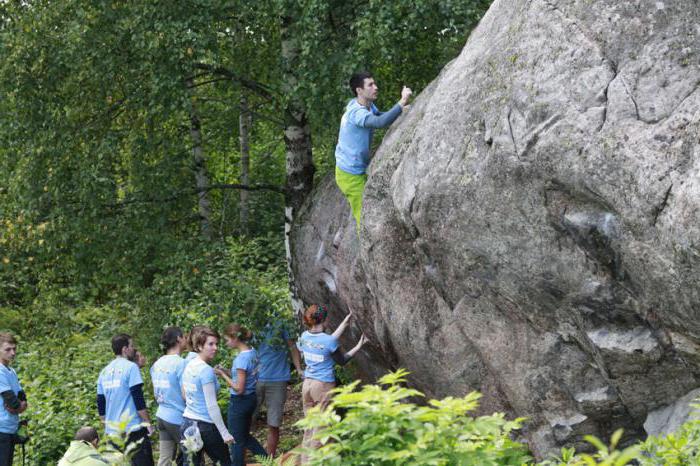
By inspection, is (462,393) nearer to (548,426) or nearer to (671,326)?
(548,426)

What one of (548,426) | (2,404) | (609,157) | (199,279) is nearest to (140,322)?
(199,279)

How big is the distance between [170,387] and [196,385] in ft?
1.76

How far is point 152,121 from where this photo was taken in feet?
49.5

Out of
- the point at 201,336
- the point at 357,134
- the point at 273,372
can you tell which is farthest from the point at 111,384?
the point at 357,134

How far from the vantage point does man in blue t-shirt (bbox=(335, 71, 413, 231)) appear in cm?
1073

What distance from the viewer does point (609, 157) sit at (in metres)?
7.40

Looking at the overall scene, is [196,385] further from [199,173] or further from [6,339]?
[199,173]

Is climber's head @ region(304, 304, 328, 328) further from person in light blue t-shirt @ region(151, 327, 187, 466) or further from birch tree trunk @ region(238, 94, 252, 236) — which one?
birch tree trunk @ region(238, 94, 252, 236)

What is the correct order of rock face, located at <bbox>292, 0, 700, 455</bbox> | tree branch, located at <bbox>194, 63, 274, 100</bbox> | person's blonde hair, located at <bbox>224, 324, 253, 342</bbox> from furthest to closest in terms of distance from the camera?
1. tree branch, located at <bbox>194, 63, 274, 100</bbox>
2. person's blonde hair, located at <bbox>224, 324, 253, 342</bbox>
3. rock face, located at <bbox>292, 0, 700, 455</bbox>

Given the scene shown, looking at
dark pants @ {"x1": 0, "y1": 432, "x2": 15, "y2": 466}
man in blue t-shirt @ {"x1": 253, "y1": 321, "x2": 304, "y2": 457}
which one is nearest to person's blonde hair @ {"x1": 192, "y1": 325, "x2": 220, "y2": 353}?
man in blue t-shirt @ {"x1": 253, "y1": 321, "x2": 304, "y2": 457}

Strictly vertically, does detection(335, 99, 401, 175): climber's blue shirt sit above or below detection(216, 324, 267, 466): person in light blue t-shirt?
above

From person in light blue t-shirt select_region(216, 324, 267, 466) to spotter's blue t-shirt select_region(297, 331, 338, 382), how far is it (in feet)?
2.69

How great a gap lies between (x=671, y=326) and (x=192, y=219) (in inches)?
408

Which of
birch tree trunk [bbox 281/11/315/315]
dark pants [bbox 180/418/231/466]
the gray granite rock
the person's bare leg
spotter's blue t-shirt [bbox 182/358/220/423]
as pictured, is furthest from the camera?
birch tree trunk [bbox 281/11/315/315]
